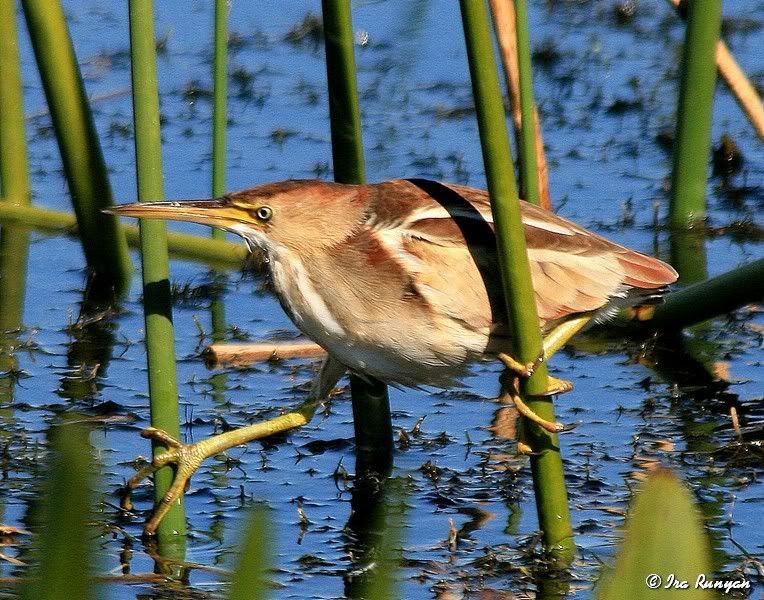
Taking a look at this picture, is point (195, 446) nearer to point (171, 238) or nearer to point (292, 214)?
point (292, 214)

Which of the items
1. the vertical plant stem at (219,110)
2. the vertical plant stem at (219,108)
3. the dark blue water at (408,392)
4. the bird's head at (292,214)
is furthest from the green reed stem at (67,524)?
the vertical plant stem at (219,108)

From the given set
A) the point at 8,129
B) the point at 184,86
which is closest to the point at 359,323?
the point at 8,129

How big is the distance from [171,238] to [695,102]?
1698 mm

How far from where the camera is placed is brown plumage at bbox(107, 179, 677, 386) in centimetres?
268

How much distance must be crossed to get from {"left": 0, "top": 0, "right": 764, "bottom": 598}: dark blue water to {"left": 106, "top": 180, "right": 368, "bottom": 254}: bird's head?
97 mm

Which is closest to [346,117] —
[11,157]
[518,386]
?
[518,386]

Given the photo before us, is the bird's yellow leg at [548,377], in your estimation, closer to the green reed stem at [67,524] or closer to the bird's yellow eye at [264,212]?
the bird's yellow eye at [264,212]

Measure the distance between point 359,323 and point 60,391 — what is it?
160cm

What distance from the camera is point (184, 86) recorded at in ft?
22.7

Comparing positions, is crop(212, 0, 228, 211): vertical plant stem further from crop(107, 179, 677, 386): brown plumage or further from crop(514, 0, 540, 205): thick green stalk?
crop(107, 179, 677, 386): brown plumage

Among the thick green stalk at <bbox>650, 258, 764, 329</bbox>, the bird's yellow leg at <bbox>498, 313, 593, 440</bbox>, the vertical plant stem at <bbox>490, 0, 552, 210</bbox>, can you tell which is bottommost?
the bird's yellow leg at <bbox>498, 313, 593, 440</bbox>

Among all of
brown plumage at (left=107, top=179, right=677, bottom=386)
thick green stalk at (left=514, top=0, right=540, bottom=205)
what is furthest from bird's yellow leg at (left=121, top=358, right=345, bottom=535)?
thick green stalk at (left=514, top=0, right=540, bottom=205)

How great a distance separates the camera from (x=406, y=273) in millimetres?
2693

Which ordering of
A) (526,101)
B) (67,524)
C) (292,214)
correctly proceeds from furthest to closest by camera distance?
1. (526,101)
2. (292,214)
3. (67,524)
